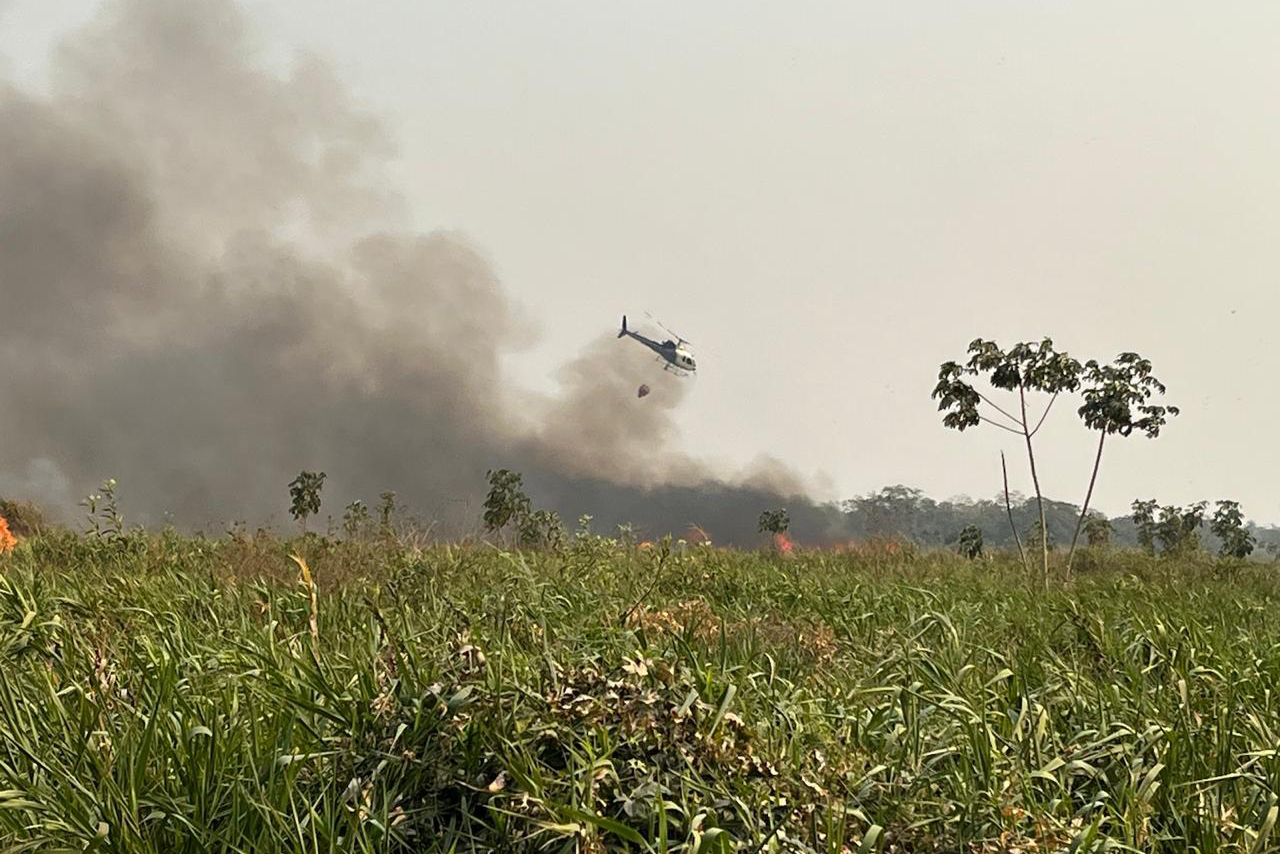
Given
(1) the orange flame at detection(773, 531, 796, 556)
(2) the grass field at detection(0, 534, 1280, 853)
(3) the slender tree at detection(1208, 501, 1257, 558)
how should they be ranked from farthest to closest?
1. (3) the slender tree at detection(1208, 501, 1257, 558)
2. (1) the orange flame at detection(773, 531, 796, 556)
3. (2) the grass field at detection(0, 534, 1280, 853)

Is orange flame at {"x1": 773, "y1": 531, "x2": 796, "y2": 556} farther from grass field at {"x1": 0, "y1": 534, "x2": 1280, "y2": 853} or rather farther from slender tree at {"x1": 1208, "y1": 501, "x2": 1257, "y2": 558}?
slender tree at {"x1": 1208, "y1": 501, "x2": 1257, "y2": 558}

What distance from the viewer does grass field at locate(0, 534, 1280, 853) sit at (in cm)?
213

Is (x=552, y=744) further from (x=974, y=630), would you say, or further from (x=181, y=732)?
(x=974, y=630)

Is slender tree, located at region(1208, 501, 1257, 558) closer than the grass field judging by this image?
No

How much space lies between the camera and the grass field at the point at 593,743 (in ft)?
6.99

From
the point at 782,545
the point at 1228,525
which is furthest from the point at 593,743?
the point at 1228,525

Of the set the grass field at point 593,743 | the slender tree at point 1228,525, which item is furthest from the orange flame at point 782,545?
the slender tree at point 1228,525

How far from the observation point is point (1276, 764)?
8.77ft

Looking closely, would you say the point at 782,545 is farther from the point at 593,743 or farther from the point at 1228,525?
the point at 1228,525

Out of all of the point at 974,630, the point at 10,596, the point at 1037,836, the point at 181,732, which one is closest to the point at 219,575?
the point at 10,596

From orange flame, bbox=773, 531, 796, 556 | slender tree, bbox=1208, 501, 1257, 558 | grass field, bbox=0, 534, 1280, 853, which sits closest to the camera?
grass field, bbox=0, 534, 1280, 853

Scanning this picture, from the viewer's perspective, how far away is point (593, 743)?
2.31 metres

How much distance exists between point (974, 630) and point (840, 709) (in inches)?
93.8

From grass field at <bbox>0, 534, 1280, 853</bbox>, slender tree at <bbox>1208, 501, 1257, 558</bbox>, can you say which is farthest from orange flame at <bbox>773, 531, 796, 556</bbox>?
slender tree at <bbox>1208, 501, 1257, 558</bbox>
